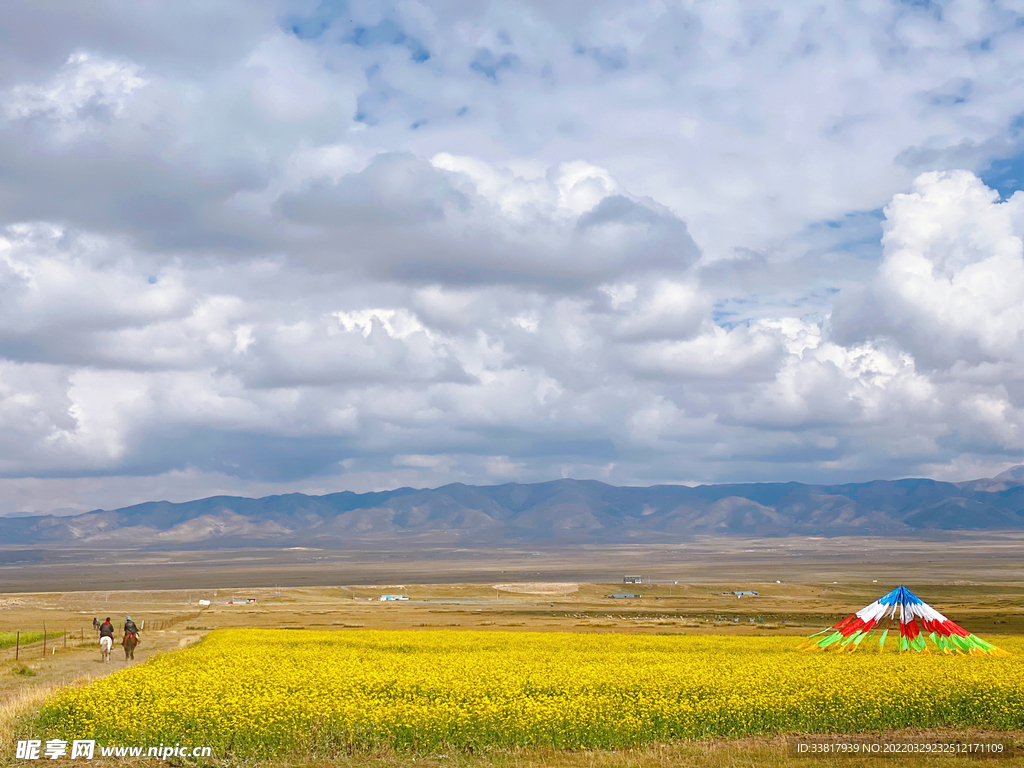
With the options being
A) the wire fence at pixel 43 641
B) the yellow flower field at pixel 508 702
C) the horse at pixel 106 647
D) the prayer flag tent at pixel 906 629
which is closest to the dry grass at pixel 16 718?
the yellow flower field at pixel 508 702

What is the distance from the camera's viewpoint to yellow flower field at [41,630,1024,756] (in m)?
21.7

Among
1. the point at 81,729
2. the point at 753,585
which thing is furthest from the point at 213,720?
the point at 753,585

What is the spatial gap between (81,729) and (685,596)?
134 m

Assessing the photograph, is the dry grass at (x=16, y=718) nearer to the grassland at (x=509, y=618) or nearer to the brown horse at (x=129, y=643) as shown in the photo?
the grassland at (x=509, y=618)

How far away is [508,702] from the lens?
23406mm

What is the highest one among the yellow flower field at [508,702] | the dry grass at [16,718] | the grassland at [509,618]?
the dry grass at [16,718]

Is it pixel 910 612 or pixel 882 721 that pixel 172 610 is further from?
pixel 882 721

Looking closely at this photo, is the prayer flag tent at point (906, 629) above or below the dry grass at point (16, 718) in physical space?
below

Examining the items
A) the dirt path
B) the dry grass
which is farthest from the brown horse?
the dry grass

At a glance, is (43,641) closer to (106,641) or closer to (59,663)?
(59,663)

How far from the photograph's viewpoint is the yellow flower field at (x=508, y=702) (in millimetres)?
21719

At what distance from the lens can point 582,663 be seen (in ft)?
109

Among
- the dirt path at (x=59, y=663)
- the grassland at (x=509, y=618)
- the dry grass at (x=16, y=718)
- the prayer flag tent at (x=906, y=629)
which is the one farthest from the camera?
the prayer flag tent at (x=906, y=629)

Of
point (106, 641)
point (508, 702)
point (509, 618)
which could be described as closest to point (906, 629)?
point (508, 702)
